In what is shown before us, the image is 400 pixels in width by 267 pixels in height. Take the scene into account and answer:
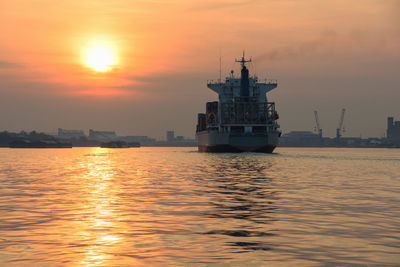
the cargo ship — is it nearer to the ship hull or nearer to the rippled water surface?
the ship hull

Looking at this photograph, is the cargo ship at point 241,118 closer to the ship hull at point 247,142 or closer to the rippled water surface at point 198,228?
the ship hull at point 247,142

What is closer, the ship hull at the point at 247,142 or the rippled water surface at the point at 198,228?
the rippled water surface at the point at 198,228

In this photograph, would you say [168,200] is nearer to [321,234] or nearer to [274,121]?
[321,234]

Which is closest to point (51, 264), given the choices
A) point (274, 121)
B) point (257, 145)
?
point (257, 145)

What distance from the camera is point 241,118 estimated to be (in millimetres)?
135625

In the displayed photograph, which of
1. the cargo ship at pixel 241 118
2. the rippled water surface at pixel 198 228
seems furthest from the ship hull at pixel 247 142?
the rippled water surface at pixel 198 228

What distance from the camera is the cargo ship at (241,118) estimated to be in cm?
12850

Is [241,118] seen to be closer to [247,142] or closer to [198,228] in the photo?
[247,142]

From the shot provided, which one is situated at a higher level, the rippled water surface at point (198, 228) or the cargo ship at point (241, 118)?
the cargo ship at point (241, 118)

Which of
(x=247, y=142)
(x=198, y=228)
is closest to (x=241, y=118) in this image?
(x=247, y=142)

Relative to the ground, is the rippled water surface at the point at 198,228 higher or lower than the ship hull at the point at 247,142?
lower

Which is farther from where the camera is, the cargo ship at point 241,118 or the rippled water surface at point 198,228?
the cargo ship at point 241,118

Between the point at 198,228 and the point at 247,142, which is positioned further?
the point at 247,142

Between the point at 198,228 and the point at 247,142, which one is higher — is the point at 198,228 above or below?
below
